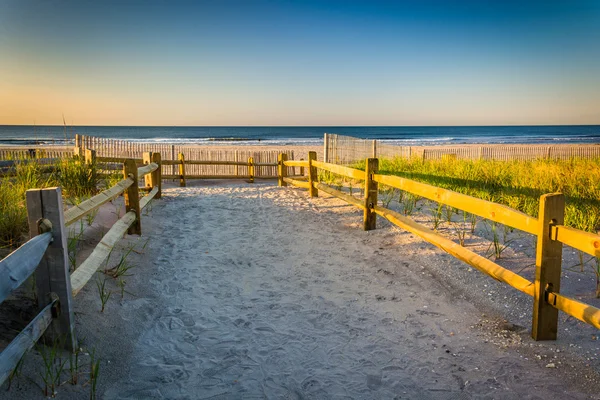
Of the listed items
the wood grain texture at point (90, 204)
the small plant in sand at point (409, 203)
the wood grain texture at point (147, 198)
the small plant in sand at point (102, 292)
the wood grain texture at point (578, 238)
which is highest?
the wood grain texture at point (90, 204)

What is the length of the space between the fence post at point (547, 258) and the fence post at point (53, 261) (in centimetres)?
344

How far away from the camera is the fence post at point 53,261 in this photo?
278cm

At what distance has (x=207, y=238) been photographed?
21.8 feet

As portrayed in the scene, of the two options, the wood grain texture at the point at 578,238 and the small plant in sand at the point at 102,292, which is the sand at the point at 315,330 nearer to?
the small plant in sand at the point at 102,292

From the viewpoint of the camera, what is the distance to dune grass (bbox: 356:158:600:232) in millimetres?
6430

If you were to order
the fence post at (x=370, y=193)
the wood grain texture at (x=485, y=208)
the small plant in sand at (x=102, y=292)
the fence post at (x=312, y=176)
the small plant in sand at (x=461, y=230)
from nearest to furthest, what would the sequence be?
the wood grain texture at (x=485, y=208) → the small plant in sand at (x=102, y=292) → the small plant in sand at (x=461, y=230) → the fence post at (x=370, y=193) → the fence post at (x=312, y=176)

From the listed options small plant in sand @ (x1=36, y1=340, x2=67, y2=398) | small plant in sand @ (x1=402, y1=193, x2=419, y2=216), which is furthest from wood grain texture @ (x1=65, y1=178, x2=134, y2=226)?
small plant in sand @ (x1=402, y1=193, x2=419, y2=216)

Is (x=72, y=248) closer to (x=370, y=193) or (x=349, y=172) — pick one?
(x=370, y=193)

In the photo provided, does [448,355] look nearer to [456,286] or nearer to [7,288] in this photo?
[456,286]

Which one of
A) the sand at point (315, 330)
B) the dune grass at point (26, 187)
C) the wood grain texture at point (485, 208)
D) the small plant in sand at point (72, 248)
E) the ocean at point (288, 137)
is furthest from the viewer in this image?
the ocean at point (288, 137)

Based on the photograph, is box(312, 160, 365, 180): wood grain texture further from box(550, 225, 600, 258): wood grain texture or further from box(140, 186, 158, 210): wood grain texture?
box(550, 225, 600, 258): wood grain texture

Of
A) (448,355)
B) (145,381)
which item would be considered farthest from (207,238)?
(448,355)

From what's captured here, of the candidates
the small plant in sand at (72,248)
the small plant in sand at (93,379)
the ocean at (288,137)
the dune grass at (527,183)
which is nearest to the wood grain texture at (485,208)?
the dune grass at (527,183)

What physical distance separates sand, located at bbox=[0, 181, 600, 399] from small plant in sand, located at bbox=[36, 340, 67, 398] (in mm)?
58
